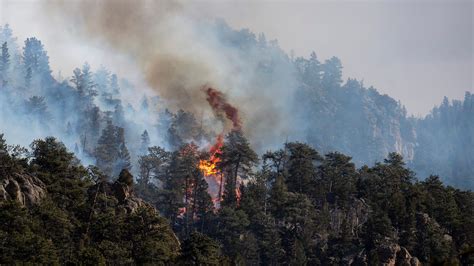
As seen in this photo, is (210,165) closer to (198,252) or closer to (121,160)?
(121,160)

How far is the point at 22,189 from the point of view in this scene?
268 feet

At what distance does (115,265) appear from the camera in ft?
251

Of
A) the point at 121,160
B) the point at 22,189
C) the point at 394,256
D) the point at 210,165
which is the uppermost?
the point at 121,160

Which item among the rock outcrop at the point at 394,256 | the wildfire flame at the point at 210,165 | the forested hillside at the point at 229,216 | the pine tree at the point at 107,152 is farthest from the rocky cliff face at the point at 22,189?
the pine tree at the point at 107,152

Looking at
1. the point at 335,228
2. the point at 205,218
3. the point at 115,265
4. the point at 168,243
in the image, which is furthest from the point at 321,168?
the point at 115,265

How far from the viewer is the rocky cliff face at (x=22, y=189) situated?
79250 mm

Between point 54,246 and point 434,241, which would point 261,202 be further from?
point 54,246

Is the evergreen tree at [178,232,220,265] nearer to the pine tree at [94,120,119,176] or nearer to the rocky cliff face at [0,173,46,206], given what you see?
the rocky cliff face at [0,173,46,206]

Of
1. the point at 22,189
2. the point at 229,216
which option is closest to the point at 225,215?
the point at 229,216

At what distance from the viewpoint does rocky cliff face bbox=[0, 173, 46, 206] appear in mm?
79250

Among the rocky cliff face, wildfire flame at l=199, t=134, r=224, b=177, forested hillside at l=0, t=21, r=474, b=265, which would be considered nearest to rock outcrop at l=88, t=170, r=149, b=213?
forested hillside at l=0, t=21, r=474, b=265

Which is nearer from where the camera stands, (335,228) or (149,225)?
(149,225)

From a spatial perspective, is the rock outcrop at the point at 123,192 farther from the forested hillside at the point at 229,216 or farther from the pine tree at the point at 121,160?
the pine tree at the point at 121,160

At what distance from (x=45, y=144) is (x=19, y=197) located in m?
13.5
